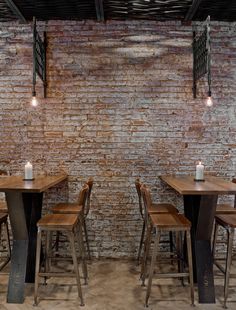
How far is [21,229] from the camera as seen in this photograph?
11.0 feet

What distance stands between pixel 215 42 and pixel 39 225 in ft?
9.93

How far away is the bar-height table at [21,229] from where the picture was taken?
3.18 m

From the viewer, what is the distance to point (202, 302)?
10.4ft

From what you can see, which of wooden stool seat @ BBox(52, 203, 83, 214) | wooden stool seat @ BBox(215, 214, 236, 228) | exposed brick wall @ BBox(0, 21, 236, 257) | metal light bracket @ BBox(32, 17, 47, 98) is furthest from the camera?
exposed brick wall @ BBox(0, 21, 236, 257)

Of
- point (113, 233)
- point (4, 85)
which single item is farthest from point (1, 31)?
point (113, 233)

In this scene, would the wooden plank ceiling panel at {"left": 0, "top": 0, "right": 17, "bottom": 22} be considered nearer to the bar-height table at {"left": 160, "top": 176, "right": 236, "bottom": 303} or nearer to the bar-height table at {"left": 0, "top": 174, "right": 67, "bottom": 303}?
the bar-height table at {"left": 0, "top": 174, "right": 67, "bottom": 303}

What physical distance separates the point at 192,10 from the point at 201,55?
518 mm

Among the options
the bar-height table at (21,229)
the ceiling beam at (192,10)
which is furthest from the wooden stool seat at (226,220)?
the ceiling beam at (192,10)

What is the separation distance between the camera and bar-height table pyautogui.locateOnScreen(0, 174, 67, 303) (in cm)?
318

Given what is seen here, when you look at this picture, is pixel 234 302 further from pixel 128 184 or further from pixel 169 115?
pixel 169 115

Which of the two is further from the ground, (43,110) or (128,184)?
(43,110)

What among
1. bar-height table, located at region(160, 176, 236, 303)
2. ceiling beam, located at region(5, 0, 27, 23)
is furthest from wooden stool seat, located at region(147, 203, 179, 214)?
ceiling beam, located at region(5, 0, 27, 23)

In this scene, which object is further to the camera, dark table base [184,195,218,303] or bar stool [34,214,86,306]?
dark table base [184,195,218,303]

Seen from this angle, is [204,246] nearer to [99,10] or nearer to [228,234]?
[228,234]
